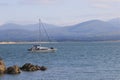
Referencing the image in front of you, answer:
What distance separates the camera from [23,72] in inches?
2132

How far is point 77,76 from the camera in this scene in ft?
165

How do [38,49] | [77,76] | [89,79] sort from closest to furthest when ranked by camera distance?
[89,79] < [77,76] < [38,49]

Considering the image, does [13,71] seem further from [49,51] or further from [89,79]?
[49,51]

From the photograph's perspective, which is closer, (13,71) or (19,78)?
(19,78)

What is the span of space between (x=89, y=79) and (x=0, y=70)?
1133cm

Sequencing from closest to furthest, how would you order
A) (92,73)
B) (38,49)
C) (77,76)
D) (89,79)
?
(89,79) → (77,76) → (92,73) → (38,49)

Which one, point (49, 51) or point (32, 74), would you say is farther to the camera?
point (49, 51)

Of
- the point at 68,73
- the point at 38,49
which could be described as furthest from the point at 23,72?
the point at 38,49

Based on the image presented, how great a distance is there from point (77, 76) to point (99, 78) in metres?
3.21

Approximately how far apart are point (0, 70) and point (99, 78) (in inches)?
473

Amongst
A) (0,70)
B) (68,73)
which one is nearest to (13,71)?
(0,70)

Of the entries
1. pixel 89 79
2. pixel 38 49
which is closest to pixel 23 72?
pixel 89 79

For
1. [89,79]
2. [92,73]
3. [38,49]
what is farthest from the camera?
[38,49]

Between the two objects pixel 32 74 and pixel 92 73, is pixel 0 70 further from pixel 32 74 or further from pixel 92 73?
pixel 92 73
